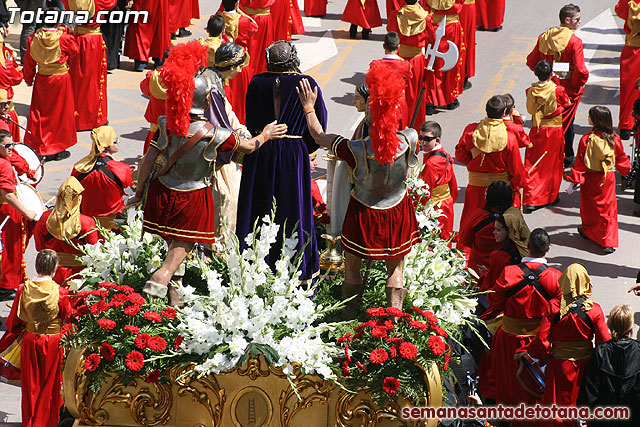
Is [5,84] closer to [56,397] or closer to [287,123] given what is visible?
[56,397]

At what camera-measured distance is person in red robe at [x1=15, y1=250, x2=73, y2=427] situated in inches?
348

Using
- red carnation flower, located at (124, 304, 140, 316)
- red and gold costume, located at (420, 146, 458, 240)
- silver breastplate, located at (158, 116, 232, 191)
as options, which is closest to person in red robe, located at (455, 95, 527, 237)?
red and gold costume, located at (420, 146, 458, 240)

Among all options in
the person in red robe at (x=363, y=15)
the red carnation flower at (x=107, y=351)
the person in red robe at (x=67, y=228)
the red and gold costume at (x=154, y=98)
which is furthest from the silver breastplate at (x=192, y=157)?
the person in red robe at (x=363, y=15)

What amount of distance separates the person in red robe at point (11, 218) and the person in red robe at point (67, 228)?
2.15 ft

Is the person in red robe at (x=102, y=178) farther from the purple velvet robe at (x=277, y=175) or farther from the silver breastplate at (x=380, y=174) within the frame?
the silver breastplate at (x=380, y=174)

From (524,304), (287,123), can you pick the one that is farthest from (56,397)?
(524,304)

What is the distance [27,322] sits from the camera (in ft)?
29.8

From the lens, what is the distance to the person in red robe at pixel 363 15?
1928 cm

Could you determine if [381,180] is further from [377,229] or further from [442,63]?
[442,63]

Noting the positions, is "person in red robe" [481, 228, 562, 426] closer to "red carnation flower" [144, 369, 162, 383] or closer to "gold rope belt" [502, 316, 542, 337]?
"gold rope belt" [502, 316, 542, 337]

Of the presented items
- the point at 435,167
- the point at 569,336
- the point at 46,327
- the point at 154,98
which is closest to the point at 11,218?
the point at 46,327

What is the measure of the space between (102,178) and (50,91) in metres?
Answer: 4.29

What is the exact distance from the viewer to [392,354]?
7.50 m

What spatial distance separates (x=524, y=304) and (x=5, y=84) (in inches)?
287
